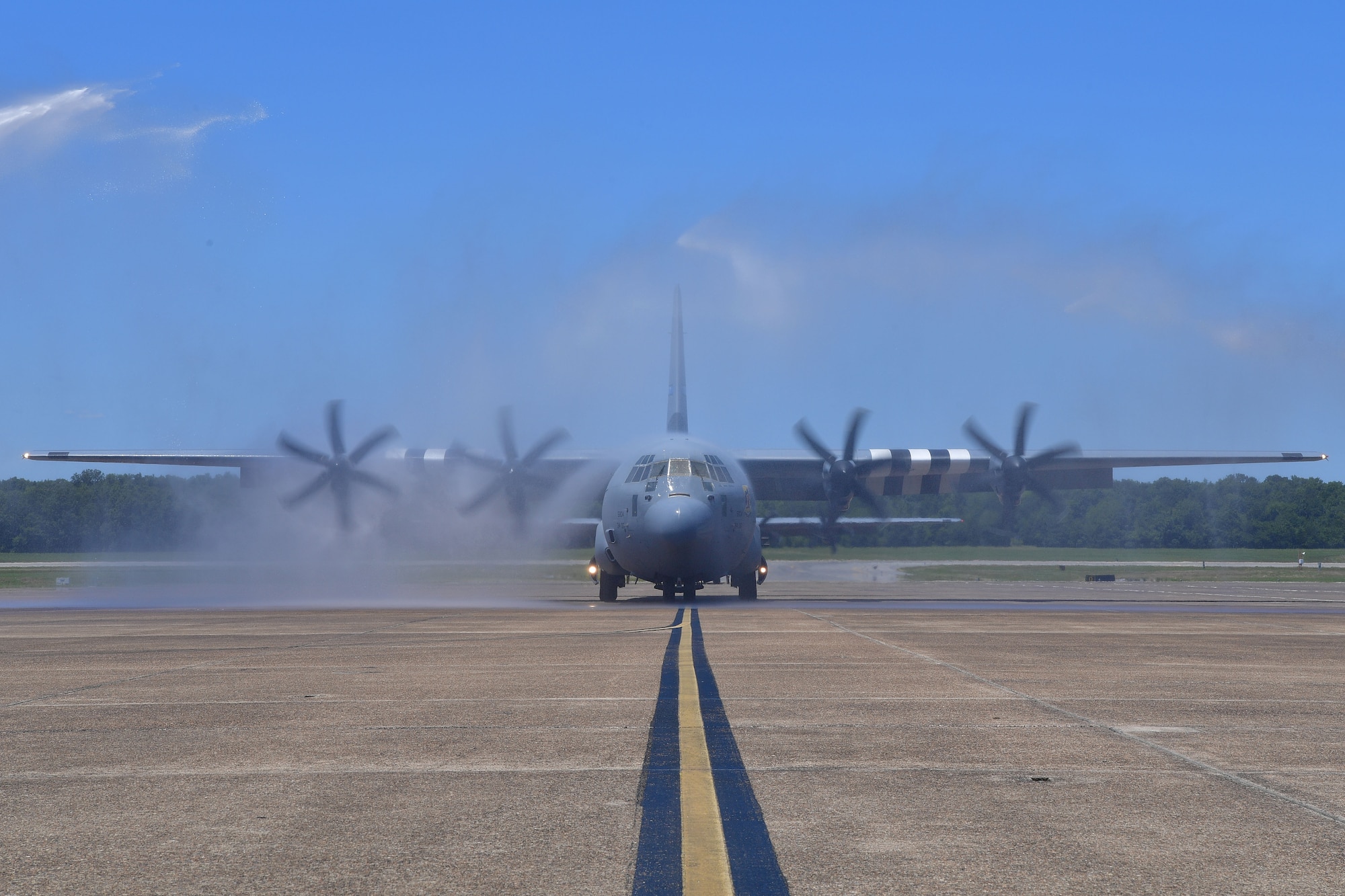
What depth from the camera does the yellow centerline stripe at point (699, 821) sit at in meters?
4.10

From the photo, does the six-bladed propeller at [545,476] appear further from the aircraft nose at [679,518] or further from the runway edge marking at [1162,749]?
the runway edge marking at [1162,749]

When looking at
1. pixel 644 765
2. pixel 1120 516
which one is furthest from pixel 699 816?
pixel 1120 516

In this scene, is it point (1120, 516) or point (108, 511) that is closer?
point (108, 511)

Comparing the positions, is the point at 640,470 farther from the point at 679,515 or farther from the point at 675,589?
the point at 675,589

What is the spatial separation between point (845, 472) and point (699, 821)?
3154 centimetres

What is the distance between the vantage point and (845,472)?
36.1m

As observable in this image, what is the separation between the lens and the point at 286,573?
41781 mm

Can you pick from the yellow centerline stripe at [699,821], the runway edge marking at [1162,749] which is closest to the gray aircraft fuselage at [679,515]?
the runway edge marking at [1162,749]

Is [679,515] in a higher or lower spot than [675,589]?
higher

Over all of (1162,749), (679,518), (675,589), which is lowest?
(675,589)

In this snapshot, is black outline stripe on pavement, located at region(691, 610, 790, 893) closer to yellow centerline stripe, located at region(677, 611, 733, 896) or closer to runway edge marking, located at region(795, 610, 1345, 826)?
yellow centerline stripe, located at region(677, 611, 733, 896)

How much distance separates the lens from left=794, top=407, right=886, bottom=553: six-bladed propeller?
3600 centimetres

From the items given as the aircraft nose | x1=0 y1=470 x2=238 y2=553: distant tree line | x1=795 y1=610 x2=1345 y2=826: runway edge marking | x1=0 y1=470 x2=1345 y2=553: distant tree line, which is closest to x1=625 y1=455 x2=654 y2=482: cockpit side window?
the aircraft nose

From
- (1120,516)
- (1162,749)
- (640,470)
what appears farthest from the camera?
(1120,516)
